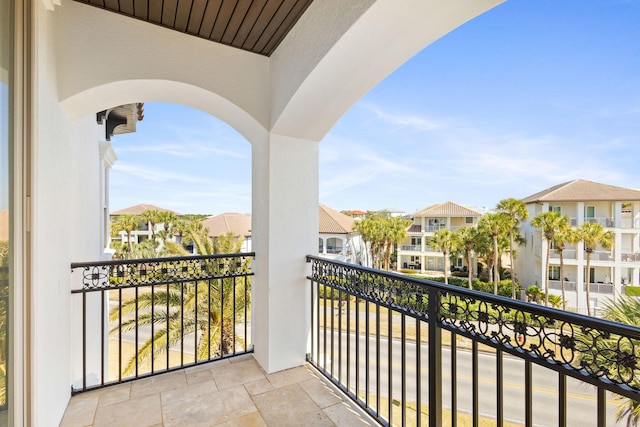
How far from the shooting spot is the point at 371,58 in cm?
184

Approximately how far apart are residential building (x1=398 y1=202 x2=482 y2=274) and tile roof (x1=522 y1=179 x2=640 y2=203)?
7719 mm

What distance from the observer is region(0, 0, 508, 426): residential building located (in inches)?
56.2

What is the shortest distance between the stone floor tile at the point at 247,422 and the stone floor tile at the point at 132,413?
47 centimetres

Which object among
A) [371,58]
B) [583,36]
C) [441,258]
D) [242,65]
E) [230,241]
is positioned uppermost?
[583,36]

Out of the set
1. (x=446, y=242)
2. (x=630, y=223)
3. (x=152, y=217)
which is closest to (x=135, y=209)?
(x=152, y=217)

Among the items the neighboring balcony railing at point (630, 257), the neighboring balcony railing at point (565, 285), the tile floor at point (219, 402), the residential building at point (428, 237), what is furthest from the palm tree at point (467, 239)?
the tile floor at point (219, 402)

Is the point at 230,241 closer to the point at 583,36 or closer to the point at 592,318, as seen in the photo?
the point at 592,318

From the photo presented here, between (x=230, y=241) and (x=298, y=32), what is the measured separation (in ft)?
16.6

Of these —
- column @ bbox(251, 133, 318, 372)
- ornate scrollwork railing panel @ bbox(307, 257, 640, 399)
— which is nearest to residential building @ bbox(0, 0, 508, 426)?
column @ bbox(251, 133, 318, 372)

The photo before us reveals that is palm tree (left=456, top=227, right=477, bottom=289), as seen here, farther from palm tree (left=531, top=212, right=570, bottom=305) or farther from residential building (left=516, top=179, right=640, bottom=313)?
palm tree (left=531, top=212, right=570, bottom=305)

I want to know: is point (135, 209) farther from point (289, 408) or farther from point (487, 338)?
point (487, 338)

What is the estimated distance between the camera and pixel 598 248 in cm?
1231

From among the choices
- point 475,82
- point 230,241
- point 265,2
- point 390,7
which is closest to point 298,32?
point 265,2

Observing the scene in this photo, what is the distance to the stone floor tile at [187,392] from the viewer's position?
7.09 ft
